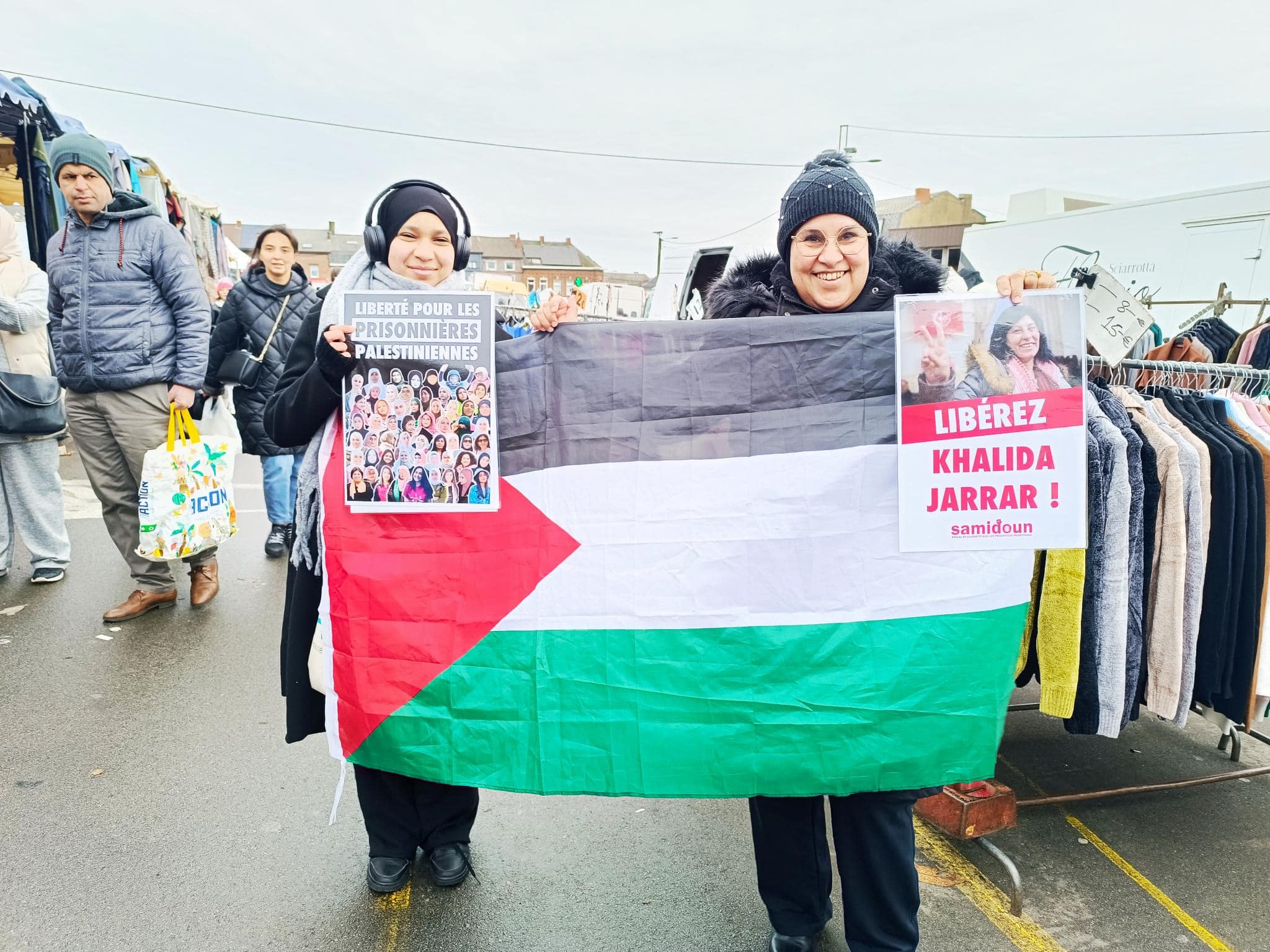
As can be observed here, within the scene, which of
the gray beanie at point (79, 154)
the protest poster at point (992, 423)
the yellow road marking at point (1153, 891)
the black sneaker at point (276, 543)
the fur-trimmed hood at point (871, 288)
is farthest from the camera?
the black sneaker at point (276, 543)

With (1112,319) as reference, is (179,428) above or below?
below

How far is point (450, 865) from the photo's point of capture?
2412mm

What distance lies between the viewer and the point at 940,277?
207 cm

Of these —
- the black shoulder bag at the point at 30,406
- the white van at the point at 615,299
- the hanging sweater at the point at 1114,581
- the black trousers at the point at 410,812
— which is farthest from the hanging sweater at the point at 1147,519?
the white van at the point at 615,299

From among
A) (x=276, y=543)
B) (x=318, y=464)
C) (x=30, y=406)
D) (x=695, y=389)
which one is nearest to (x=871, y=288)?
(x=695, y=389)

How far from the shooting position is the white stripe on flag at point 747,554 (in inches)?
74.1

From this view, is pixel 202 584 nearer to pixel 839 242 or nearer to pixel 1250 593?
pixel 839 242

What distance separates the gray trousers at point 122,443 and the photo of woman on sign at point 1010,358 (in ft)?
12.7

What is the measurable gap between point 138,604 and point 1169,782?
4810 mm

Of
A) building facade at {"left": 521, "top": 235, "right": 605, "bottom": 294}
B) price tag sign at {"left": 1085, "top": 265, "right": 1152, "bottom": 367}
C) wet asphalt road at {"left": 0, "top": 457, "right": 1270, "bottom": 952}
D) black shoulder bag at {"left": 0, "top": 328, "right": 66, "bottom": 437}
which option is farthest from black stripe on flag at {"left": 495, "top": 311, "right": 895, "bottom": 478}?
building facade at {"left": 521, "top": 235, "right": 605, "bottom": 294}

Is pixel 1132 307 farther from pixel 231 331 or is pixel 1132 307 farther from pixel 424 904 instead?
pixel 231 331

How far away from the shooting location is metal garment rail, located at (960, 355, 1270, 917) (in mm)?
2589

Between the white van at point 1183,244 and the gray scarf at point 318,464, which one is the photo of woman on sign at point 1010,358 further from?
the white van at point 1183,244

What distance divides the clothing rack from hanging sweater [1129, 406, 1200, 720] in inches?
13.8
